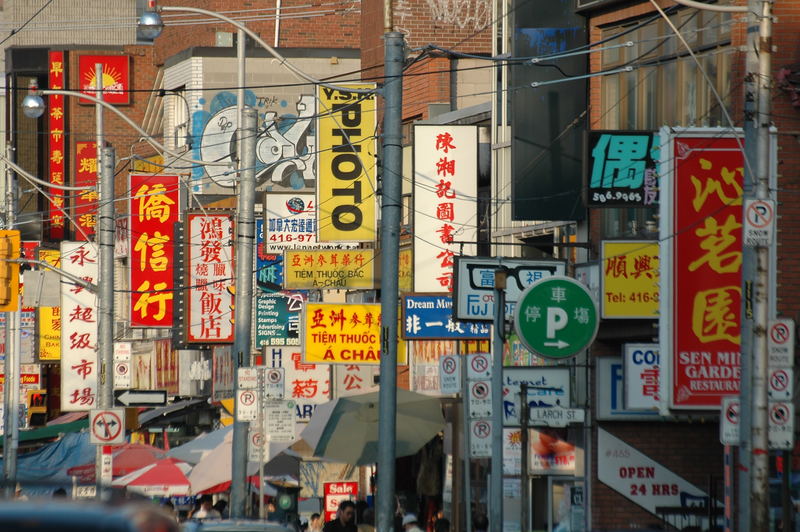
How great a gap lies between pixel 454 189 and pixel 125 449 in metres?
12.2

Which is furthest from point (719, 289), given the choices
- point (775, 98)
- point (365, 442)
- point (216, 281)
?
point (216, 281)

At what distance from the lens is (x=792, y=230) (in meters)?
21.9

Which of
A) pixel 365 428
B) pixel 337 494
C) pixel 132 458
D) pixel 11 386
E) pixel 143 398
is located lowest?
pixel 337 494

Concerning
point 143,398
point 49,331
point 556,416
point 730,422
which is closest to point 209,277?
point 143,398

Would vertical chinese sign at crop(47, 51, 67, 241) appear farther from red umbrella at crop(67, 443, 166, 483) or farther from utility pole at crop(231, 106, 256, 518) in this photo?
utility pole at crop(231, 106, 256, 518)

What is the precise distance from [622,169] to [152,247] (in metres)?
21.5

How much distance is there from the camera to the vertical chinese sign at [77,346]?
133 feet

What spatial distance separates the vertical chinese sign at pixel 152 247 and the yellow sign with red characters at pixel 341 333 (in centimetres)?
998

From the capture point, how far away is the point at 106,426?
27.9m

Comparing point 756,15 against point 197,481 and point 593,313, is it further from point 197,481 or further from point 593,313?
point 197,481

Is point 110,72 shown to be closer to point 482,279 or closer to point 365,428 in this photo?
Result: point 365,428

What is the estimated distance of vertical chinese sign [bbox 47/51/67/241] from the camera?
7600 cm

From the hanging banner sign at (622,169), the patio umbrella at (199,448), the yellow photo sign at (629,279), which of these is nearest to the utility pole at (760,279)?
the hanging banner sign at (622,169)

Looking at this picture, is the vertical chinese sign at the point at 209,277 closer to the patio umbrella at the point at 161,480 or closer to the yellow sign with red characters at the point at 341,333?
the patio umbrella at the point at 161,480
